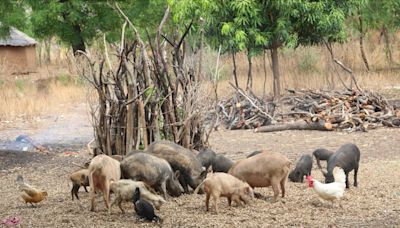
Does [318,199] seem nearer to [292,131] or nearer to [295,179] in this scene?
[295,179]

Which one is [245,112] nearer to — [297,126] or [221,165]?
[297,126]

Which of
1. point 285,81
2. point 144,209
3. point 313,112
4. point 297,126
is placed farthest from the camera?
point 285,81

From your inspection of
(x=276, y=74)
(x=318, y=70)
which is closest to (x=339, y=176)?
(x=276, y=74)

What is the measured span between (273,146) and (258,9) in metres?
8.37

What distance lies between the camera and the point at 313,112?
18.8 m

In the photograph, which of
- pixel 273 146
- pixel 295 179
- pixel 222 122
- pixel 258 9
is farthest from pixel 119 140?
pixel 258 9

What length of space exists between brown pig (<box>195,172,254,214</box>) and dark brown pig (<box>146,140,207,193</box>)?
33.8 inches

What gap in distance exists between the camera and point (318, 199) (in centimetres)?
777

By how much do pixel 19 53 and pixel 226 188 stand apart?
112 ft

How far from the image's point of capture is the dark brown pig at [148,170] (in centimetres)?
771

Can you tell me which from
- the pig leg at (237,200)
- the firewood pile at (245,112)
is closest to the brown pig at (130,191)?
the pig leg at (237,200)

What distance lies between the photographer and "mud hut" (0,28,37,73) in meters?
38.5

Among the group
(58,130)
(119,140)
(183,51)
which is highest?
(183,51)

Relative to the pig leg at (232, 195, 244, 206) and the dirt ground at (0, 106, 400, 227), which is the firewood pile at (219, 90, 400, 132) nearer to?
the dirt ground at (0, 106, 400, 227)
